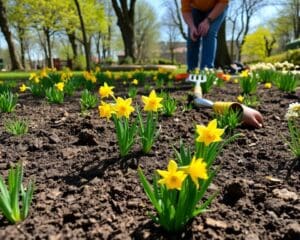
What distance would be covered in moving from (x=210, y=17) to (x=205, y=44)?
42cm

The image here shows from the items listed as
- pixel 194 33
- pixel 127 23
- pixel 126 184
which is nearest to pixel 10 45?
pixel 127 23

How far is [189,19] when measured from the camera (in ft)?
17.1

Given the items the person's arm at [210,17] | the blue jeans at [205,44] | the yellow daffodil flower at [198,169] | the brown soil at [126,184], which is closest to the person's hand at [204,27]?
the person's arm at [210,17]

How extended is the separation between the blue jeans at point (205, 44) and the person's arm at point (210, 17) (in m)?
0.14

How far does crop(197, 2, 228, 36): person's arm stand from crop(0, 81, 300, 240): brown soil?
7.83ft

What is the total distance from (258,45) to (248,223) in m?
50.5

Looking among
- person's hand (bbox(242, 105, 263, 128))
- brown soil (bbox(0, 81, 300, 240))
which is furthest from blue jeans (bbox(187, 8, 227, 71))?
person's hand (bbox(242, 105, 263, 128))

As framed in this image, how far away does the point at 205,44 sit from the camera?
5.28 meters

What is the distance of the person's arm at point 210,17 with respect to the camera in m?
4.96

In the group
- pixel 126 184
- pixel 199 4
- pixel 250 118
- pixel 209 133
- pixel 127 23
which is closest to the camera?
pixel 209 133

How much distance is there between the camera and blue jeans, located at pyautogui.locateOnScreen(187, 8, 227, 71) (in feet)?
17.1

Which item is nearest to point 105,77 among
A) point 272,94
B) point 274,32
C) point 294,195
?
point 272,94

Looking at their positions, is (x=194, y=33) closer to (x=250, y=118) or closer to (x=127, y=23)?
(x=250, y=118)

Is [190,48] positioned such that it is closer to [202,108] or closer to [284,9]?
[202,108]
